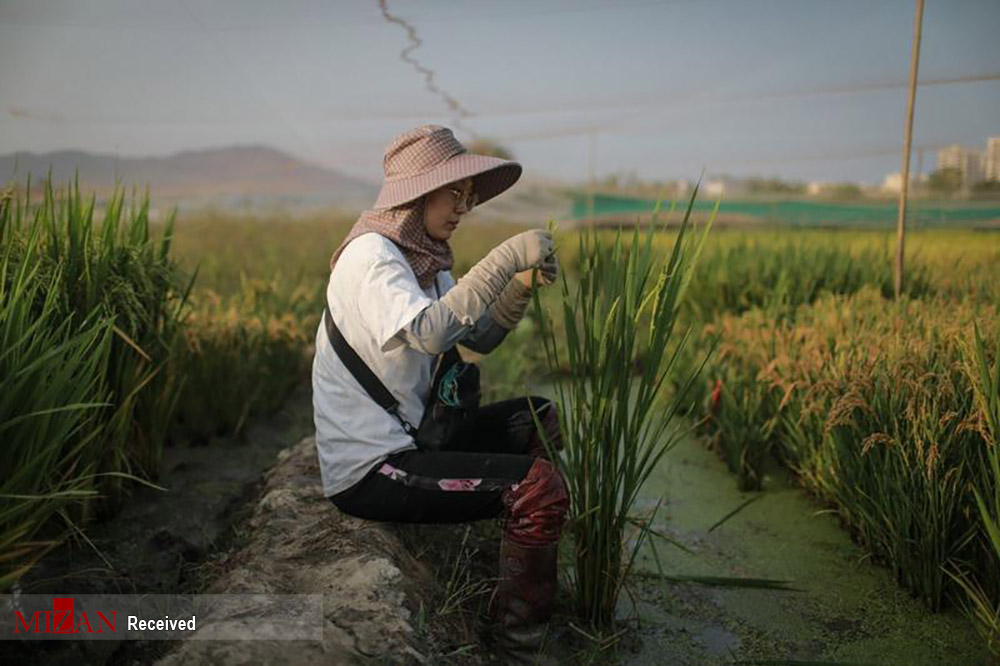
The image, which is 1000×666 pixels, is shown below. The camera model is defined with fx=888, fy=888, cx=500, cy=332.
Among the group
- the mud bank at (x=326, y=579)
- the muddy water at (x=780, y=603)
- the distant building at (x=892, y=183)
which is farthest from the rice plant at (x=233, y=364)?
the distant building at (x=892, y=183)

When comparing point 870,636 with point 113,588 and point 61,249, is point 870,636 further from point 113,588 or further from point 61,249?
point 61,249

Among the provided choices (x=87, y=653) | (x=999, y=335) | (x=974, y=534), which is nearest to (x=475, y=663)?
(x=87, y=653)

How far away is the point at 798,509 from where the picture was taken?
336 cm

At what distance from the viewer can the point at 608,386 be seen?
2197mm

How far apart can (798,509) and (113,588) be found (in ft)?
7.82

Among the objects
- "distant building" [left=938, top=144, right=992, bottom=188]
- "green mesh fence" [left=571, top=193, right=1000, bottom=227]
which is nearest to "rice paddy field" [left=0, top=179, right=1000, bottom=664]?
"green mesh fence" [left=571, top=193, right=1000, bottom=227]

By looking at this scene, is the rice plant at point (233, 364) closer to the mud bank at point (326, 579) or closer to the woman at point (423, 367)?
the mud bank at point (326, 579)

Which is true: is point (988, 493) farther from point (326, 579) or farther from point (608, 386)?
point (326, 579)

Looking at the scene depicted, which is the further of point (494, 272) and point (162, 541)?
point (162, 541)

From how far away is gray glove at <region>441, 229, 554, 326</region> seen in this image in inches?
81.7

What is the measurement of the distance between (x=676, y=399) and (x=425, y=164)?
2.85ft

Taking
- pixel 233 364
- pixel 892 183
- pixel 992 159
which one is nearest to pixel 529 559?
pixel 233 364

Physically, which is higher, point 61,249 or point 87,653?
point 61,249

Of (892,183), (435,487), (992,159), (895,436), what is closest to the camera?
(435,487)
